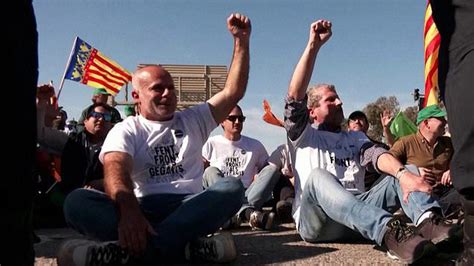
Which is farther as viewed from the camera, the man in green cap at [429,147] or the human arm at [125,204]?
the man in green cap at [429,147]

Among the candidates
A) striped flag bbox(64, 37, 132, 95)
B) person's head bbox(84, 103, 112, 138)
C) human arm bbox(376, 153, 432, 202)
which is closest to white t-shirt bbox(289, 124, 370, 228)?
human arm bbox(376, 153, 432, 202)

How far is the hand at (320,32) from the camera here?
3338 mm

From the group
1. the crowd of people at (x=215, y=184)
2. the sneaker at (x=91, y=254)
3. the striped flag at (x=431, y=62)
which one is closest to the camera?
the sneaker at (x=91, y=254)

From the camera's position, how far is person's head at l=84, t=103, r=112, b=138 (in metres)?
4.40

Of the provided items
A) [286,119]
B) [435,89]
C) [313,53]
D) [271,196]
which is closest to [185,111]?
[286,119]

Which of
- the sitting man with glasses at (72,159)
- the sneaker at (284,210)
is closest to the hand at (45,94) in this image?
the sitting man with glasses at (72,159)

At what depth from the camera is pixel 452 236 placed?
2.43 m

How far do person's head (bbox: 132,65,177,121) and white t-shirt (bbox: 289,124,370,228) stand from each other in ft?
3.04

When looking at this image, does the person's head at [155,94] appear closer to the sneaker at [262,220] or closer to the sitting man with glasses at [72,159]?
the sitting man with glasses at [72,159]

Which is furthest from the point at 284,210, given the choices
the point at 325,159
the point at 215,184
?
the point at 215,184

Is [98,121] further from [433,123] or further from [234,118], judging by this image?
[433,123]

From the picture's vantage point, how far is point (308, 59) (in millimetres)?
3303

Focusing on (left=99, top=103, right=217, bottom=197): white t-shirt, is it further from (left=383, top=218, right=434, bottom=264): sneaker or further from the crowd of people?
(left=383, top=218, right=434, bottom=264): sneaker

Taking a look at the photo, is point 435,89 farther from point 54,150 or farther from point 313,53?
point 54,150
